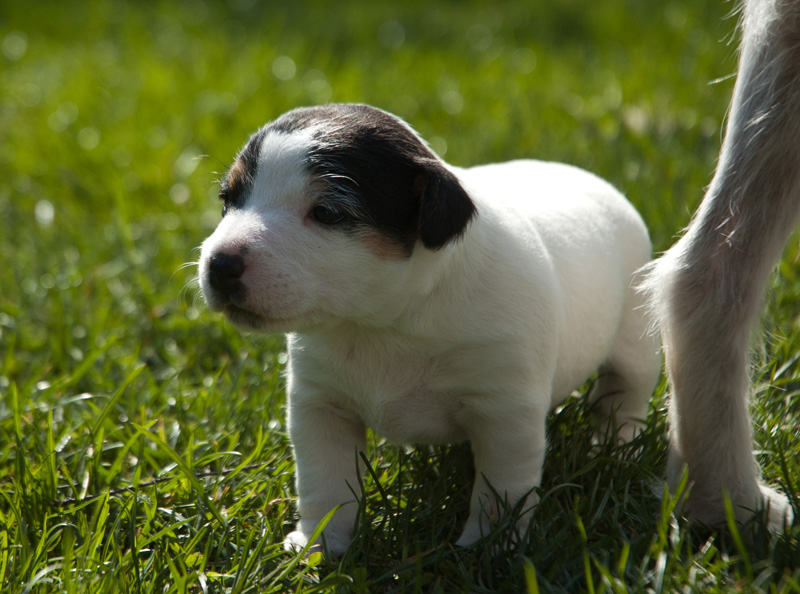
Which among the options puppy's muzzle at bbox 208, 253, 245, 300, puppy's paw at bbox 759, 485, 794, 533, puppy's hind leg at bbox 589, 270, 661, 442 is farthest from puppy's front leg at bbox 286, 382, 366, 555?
puppy's paw at bbox 759, 485, 794, 533

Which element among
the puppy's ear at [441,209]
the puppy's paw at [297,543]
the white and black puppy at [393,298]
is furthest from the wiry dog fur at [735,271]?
the puppy's paw at [297,543]

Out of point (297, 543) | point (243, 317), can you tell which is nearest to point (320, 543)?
point (297, 543)

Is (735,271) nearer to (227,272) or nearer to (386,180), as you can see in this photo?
(386,180)

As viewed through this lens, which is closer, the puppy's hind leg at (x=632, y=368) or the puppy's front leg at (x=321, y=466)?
the puppy's front leg at (x=321, y=466)

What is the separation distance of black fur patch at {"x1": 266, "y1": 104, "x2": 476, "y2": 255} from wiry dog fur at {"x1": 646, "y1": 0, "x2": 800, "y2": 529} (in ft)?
2.11

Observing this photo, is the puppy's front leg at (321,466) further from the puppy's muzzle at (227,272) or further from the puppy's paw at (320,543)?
the puppy's muzzle at (227,272)

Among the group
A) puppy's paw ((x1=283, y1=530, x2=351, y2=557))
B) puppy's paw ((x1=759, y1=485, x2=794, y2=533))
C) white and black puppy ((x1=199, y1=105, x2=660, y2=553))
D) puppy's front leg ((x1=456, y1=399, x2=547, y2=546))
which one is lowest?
puppy's paw ((x1=283, y1=530, x2=351, y2=557))

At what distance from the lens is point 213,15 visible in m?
8.57

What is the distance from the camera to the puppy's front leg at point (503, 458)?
8.36 feet

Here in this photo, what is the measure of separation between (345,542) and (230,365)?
4.51 ft

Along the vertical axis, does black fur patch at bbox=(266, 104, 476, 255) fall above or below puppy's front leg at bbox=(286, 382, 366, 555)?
above

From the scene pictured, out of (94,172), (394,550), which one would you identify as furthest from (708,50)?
(394,550)

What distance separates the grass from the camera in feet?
8.05

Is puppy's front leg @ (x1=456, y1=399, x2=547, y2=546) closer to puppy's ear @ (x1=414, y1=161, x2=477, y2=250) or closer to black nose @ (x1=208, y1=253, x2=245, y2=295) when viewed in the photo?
puppy's ear @ (x1=414, y1=161, x2=477, y2=250)
